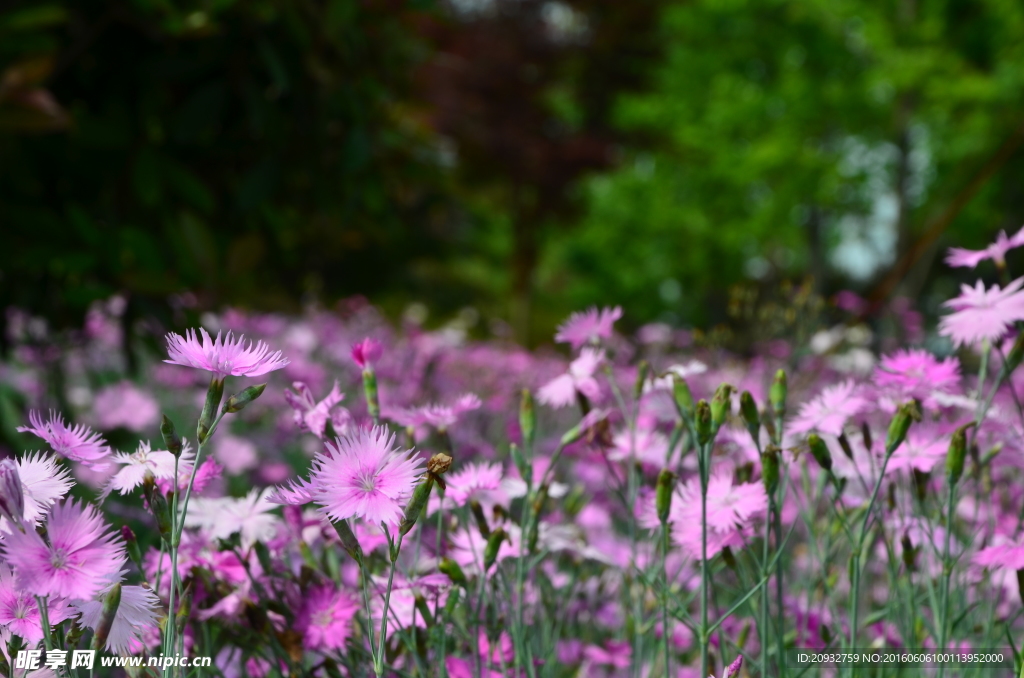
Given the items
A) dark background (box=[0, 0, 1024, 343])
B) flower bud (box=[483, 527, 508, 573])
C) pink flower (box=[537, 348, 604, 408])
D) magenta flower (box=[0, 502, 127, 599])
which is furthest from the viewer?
dark background (box=[0, 0, 1024, 343])

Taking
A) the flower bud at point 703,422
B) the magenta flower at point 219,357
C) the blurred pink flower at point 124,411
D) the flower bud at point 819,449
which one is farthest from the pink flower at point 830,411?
the blurred pink flower at point 124,411

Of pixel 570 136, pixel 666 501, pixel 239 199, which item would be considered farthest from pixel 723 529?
pixel 570 136

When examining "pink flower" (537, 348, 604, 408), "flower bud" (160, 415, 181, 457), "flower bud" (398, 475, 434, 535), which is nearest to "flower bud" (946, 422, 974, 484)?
"pink flower" (537, 348, 604, 408)

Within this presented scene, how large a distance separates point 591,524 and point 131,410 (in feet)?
4.41

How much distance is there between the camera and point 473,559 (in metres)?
1.17

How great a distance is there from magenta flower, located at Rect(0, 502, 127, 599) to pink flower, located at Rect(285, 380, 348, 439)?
327 mm

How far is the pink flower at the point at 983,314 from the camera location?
1.00 m

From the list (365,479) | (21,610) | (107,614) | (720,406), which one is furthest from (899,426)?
(21,610)

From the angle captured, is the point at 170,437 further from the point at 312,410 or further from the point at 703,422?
the point at 703,422

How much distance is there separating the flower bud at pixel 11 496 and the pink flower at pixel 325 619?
42 cm

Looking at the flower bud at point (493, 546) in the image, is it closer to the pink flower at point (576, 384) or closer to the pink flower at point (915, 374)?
the pink flower at point (576, 384)

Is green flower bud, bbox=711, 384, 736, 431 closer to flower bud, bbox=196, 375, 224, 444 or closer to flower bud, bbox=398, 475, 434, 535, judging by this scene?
flower bud, bbox=398, 475, 434, 535

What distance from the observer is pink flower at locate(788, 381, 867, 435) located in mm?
1077

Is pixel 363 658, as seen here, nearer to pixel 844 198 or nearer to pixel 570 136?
pixel 844 198
